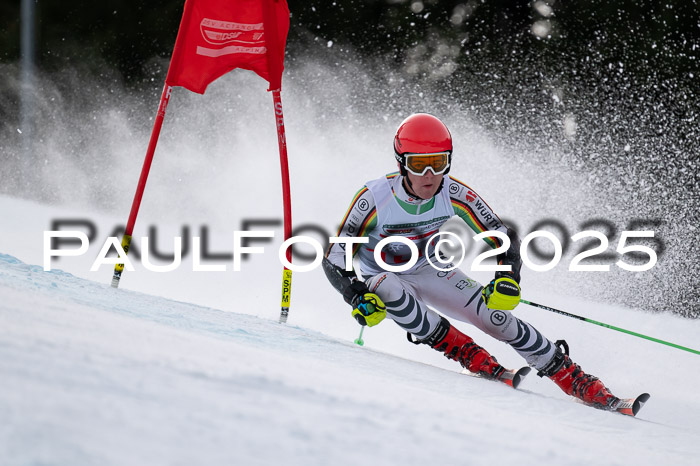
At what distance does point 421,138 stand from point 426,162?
121 millimetres

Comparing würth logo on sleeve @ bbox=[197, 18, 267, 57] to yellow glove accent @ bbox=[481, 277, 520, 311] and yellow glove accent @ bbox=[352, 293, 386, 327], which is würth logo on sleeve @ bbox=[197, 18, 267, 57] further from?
yellow glove accent @ bbox=[481, 277, 520, 311]

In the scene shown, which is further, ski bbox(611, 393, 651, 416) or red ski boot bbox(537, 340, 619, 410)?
red ski boot bbox(537, 340, 619, 410)

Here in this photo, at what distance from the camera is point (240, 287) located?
6324 mm

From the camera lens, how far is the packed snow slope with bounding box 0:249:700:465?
131 centimetres

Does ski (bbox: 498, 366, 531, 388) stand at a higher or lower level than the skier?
lower

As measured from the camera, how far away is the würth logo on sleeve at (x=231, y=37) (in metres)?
4.43

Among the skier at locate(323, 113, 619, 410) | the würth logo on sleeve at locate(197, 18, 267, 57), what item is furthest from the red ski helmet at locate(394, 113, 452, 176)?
the würth logo on sleeve at locate(197, 18, 267, 57)

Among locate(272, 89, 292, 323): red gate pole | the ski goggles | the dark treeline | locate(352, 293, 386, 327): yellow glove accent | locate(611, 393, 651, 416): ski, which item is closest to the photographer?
locate(611, 393, 651, 416): ski

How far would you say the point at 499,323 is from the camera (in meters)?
3.75

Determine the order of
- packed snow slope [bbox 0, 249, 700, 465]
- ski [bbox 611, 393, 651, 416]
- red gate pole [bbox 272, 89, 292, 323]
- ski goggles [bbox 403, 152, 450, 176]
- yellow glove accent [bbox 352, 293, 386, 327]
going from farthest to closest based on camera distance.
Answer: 1. red gate pole [bbox 272, 89, 292, 323]
2. ski goggles [bbox 403, 152, 450, 176]
3. yellow glove accent [bbox 352, 293, 386, 327]
4. ski [bbox 611, 393, 651, 416]
5. packed snow slope [bbox 0, 249, 700, 465]

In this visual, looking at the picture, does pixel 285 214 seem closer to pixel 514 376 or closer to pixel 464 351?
pixel 464 351

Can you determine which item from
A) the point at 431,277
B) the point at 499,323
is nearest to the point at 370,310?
the point at 431,277

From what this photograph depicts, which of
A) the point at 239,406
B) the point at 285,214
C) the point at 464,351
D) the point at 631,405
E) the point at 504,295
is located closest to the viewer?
the point at 239,406

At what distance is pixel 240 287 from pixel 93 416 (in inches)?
197
